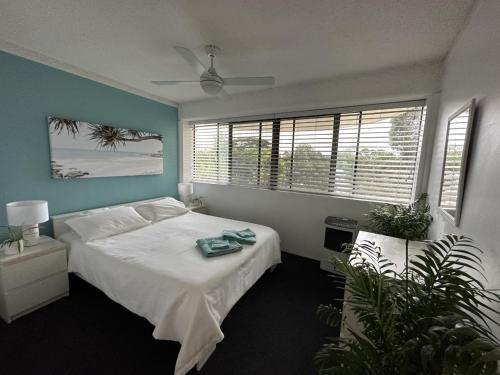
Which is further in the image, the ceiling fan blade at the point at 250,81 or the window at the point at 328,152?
the window at the point at 328,152

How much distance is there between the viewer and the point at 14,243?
1838 millimetres

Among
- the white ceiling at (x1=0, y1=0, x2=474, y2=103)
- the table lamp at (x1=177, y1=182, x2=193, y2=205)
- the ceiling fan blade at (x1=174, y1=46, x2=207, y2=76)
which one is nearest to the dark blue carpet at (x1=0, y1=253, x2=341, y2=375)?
the table lamp at (x1=177, y1=182, x2=193, y2=205)

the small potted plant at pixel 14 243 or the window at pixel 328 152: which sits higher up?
the window at pixel 328 152

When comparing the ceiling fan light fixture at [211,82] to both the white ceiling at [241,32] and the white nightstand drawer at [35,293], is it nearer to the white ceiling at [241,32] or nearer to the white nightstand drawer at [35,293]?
the white ceiling at [241,32]

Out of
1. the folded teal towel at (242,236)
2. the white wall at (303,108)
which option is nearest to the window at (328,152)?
the white wall at (303,108)

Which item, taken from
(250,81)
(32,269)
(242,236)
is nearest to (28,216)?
(32,269)

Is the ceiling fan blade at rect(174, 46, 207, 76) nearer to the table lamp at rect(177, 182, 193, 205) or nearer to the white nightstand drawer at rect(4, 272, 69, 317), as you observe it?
the table lamp at rect(177, 182, 193, 205)

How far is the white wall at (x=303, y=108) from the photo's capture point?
228cm

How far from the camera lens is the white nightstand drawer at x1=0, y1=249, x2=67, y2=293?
5.67 ft

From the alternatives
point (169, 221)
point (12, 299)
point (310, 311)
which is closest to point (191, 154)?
point (169, 221)

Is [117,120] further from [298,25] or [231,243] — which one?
Answer: [298,25]

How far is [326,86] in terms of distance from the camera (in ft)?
8.77

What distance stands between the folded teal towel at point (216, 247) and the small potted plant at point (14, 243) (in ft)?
4.94

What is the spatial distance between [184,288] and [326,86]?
2.71 meters
